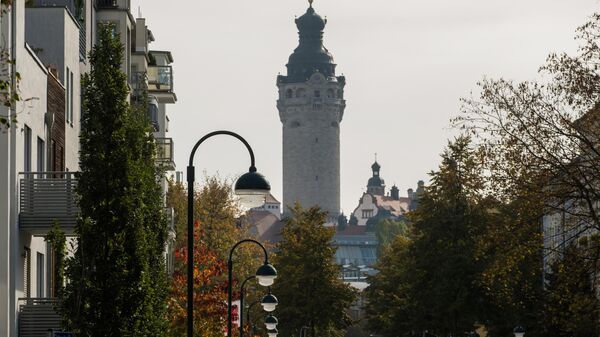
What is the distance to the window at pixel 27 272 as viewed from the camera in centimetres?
3538

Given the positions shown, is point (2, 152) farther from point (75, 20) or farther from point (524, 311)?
point (524, 311)

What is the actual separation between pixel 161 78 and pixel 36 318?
45.4 m

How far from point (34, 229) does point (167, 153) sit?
40.7 metres

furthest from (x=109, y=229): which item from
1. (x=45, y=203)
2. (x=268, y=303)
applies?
(x=268, y=303)

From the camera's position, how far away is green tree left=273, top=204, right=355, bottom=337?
102125 millimetres

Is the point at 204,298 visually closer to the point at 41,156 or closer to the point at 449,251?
the point at 449,251

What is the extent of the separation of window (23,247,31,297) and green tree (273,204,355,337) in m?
65.8

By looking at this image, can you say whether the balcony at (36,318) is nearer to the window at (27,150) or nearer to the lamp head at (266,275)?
the window at (27,150)

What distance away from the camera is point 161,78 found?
79250 millimetres

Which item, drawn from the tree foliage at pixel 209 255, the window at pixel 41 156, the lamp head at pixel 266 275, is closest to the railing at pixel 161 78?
the tree foliage at pixel 209 255

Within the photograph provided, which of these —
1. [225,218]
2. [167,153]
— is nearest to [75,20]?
[167,153]

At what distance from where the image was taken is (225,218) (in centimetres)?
10550

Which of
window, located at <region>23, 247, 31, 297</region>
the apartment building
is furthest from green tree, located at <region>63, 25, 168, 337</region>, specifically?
window, located at <region>23, 247, 31, 297</region>

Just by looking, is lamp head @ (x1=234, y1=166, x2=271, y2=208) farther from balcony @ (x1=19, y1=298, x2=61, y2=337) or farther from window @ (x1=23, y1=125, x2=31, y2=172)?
window @ (x1=23, y1=125, x2=31, y2=172)
